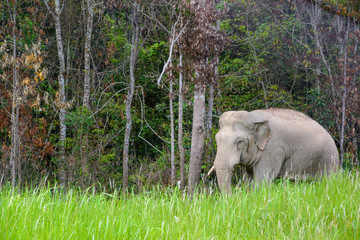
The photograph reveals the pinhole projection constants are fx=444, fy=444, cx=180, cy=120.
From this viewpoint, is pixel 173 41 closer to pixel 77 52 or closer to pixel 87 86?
pixel 87 86

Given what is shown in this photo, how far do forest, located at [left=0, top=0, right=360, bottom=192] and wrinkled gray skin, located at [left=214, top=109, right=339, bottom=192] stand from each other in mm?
1244

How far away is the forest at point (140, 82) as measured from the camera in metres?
8.01

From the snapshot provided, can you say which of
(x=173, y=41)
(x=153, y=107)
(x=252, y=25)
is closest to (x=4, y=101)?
(x=153, y=107)

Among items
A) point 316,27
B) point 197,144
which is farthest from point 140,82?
point 197,144

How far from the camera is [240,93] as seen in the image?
11.4 meters

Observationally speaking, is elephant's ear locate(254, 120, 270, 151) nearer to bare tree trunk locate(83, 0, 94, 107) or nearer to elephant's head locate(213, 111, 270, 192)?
elephant's head locate(213, 111, 270, 192)

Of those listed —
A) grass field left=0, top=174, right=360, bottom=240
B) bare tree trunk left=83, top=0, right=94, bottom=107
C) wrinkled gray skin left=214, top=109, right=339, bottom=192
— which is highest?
bare tree trunk left=83, top=0, right=94, bottom=107

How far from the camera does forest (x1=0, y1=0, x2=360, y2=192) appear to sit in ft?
26.3

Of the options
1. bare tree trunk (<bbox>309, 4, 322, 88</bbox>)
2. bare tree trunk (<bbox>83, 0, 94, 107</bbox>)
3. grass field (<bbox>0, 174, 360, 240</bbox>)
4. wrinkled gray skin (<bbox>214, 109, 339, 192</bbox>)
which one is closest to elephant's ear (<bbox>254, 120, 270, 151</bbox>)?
wrinkled gray skin (<bbox>214, 109, 339, 192</bbox>)

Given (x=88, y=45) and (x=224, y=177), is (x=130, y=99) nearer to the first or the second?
(x=88, y=45)

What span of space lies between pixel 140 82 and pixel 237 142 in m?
6.09

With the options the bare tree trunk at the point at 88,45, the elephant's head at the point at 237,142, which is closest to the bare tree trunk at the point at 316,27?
the elephant's head at the point at 237,142

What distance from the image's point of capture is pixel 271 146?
19.6ft

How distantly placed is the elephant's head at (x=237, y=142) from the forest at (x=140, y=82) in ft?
3.86
